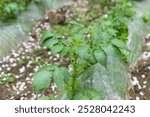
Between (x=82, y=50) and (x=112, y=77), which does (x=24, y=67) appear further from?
(x=82, y=50)

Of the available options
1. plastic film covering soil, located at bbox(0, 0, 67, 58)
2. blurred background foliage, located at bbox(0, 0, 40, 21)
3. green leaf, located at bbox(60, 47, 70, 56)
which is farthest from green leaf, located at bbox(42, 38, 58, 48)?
blurred background foliage, located at bbox(0, 0, 40, 21)

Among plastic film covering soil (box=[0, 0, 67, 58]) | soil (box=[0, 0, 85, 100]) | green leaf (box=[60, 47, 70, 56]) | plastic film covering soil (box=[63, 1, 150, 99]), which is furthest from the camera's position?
plastic film covering soil (box=[0, 0, 67, 58])

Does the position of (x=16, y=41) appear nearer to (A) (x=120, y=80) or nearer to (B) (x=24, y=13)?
(B) (x=24, y=13)

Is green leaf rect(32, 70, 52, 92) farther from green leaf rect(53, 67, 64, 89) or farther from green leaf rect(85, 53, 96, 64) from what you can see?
green leaf rect(85, 53, 96, 64)

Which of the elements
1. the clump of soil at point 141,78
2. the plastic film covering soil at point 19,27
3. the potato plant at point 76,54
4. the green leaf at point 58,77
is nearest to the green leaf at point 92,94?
the potato plant at point 76,54

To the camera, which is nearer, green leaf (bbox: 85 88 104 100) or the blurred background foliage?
green leaf (bbox: 85 88 104 100)

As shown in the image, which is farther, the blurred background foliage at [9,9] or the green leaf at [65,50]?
the blurred background foliage at [9,9]

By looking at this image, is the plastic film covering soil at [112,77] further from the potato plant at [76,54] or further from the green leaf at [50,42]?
the green leaf at [50,42]
